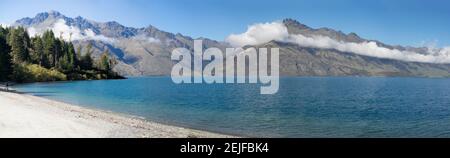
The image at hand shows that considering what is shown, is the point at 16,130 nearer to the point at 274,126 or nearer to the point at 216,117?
the point at 274,126

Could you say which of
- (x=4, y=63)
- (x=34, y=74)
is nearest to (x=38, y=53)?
(x=34, y=74)

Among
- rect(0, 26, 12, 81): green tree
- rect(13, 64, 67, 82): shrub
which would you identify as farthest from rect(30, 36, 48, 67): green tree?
rect(0, 26, 12, 81): green tree

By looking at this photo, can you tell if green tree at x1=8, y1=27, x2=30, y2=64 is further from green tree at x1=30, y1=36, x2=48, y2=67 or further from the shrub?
green tree at x1=30, y1=36, x2=48, y2=67

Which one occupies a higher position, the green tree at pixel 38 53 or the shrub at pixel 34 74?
the green tree at pixel 38 53

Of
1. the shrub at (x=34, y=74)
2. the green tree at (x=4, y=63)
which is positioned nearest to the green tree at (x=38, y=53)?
the shrub at (x=34, y=74)

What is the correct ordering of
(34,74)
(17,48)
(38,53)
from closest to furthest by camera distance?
(34,74) → (17,48) → (38,53)

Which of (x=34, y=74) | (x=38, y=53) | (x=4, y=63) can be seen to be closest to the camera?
(x=4, y=63)

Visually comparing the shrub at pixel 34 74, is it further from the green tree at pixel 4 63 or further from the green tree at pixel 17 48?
the green tree at pixel 4 63

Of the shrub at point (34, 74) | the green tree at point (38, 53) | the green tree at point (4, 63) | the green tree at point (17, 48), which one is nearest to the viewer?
the green tree at point (4, 63)

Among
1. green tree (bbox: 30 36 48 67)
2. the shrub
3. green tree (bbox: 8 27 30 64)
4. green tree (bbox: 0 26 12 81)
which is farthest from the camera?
green tree (bbox: 30 36 48 67)

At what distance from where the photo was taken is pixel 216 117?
197 ft

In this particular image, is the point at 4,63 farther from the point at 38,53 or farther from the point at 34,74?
the point at 38,53

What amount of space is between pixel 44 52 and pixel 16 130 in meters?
186
